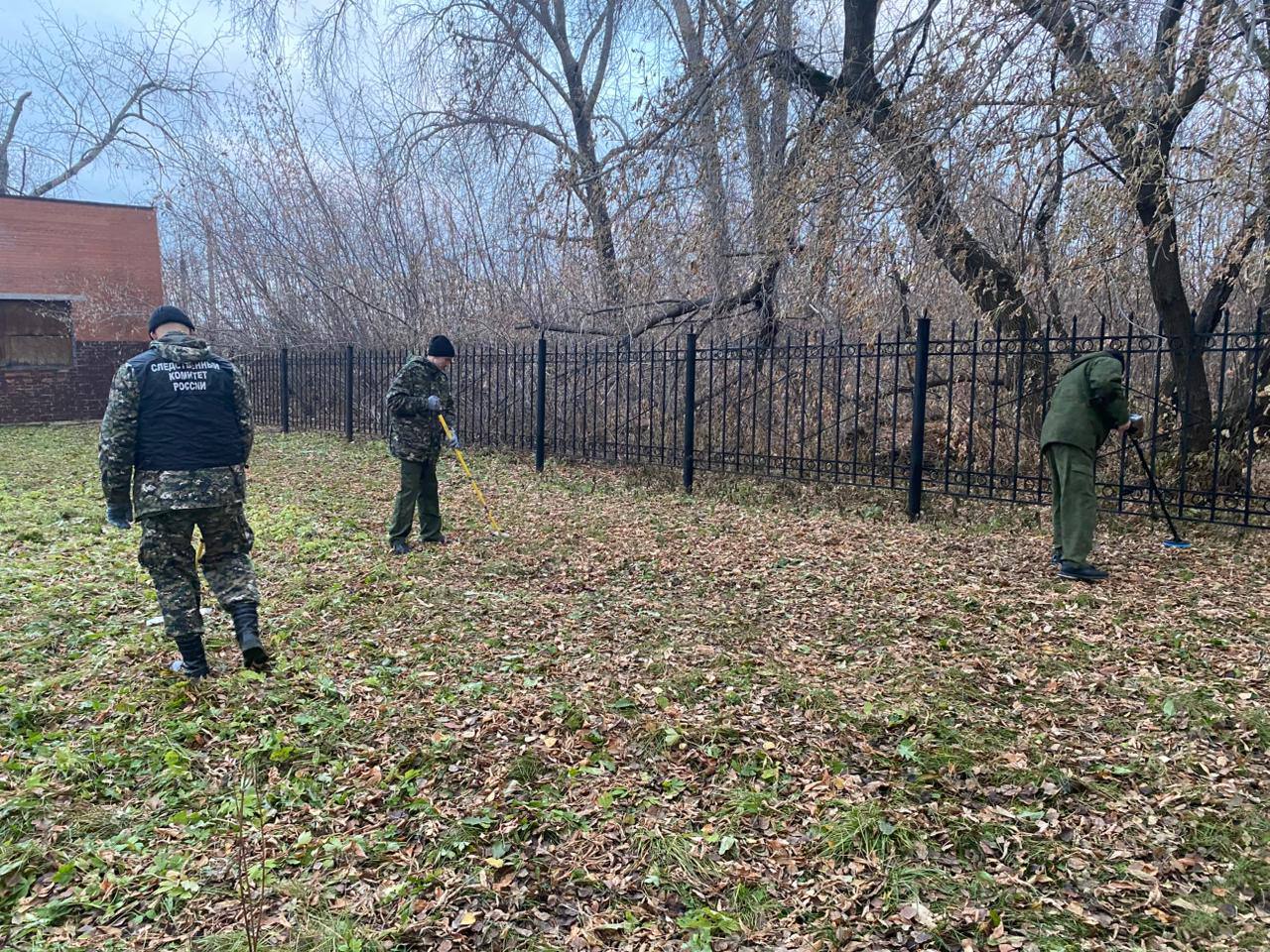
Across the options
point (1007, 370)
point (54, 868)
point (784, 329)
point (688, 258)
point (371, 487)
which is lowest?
point (54, 868)

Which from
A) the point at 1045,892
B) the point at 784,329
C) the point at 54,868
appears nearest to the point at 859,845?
the point at 1045,892

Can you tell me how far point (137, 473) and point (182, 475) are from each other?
0.25m

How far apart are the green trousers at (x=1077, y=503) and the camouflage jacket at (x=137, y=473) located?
217 inches

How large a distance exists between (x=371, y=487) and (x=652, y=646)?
657 centimetres

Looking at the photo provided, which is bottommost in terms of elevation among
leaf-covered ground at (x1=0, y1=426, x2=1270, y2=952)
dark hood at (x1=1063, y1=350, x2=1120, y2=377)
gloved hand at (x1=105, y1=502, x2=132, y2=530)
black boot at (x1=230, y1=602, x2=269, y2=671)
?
leaf-covered ground at (x1=0, y1=426, x2=1270, y2=952)

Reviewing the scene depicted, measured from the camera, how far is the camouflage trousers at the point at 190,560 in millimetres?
3969

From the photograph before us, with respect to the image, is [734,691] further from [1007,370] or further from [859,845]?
[1007,370]

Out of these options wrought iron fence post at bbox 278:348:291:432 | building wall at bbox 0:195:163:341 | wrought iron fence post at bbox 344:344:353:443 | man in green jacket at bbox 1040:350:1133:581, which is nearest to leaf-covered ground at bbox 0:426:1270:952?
man in green jacket at bbox 1040:350:1133:581

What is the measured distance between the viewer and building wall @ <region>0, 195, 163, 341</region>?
760 inches

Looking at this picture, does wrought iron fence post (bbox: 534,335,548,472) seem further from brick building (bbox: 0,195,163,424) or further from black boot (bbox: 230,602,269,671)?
brick building (bbox: 0,195,163,424)

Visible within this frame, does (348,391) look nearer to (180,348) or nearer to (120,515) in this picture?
(180,348)

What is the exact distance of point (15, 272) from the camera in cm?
1905

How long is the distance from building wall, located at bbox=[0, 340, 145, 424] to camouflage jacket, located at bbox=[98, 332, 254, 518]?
19140 mm

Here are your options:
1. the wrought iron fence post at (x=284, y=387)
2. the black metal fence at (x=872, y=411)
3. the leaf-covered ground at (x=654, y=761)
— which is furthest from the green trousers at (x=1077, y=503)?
the wrought iron fence post at (x=284, y=387)
